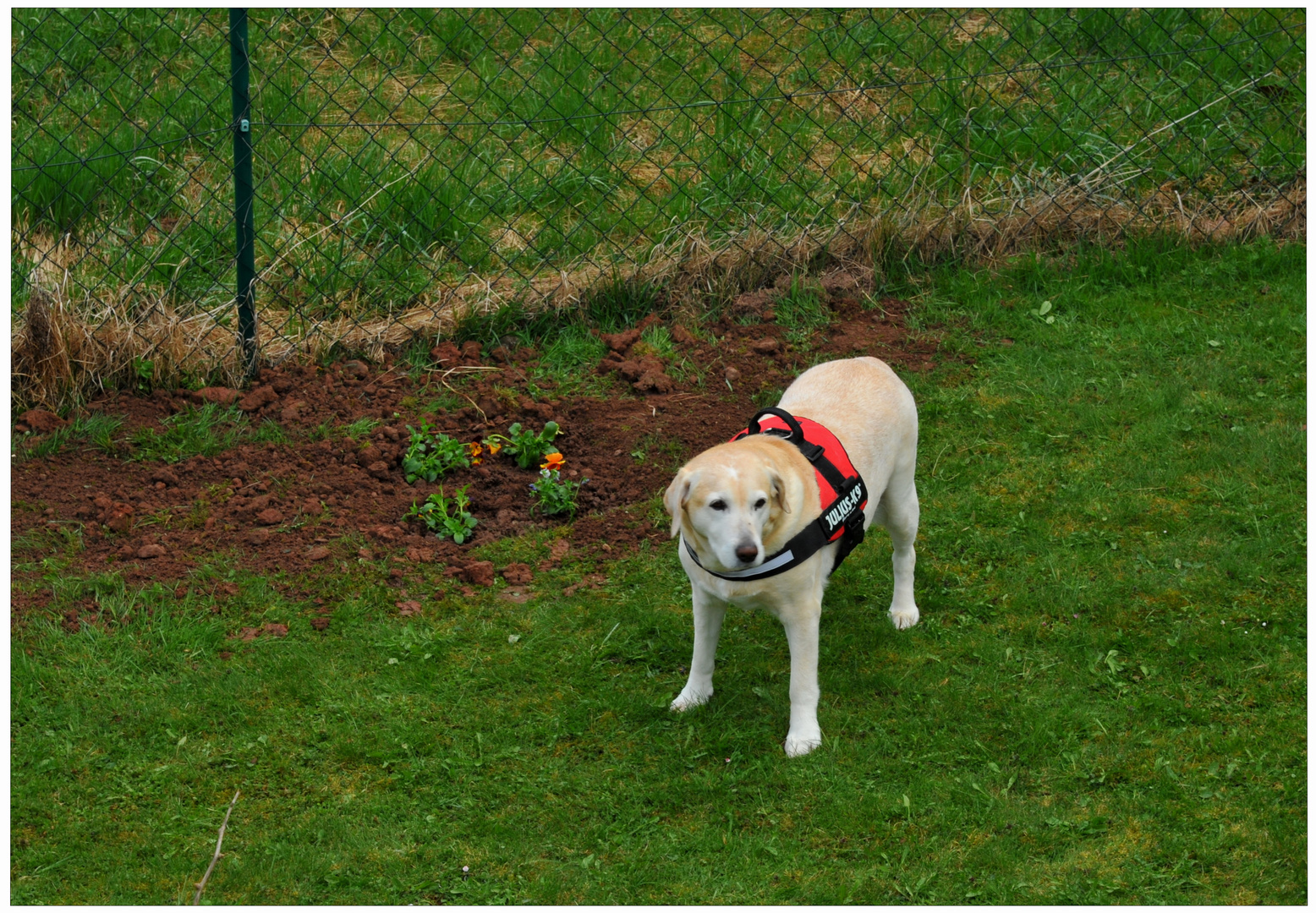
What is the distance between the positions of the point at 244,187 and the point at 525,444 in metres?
1.85

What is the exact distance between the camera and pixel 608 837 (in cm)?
360

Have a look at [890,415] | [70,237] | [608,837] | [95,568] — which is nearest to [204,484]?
[95,568]

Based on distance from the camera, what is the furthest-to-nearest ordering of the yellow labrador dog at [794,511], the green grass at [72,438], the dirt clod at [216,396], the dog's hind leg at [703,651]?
the dirt clod at [216,396], the green grass at [72,438], the dog's hind leg at [703,651], the yellow labrador dog at [794,511]

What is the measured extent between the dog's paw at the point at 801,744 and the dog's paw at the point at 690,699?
1.17 feet

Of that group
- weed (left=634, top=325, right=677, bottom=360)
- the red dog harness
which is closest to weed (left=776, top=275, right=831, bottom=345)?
weed (left=634, top=325, right=677, bottom=360)

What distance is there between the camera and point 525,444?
214 inches

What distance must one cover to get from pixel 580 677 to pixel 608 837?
0.78m

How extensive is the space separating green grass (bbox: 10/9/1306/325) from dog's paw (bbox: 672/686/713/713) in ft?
10.2

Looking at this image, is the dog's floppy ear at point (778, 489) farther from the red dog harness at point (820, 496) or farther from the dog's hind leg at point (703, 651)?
the dog's hind leg at point (703, 651)

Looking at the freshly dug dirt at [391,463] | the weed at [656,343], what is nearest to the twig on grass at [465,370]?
the freshly dug dirt at [391,463]

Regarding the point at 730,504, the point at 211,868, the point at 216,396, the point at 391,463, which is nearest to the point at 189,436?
the point at 216,396

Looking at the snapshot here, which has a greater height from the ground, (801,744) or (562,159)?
(562,159)

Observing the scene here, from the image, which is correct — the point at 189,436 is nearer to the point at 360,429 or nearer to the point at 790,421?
the point at 360,429

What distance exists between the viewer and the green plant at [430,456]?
5.30 meters
